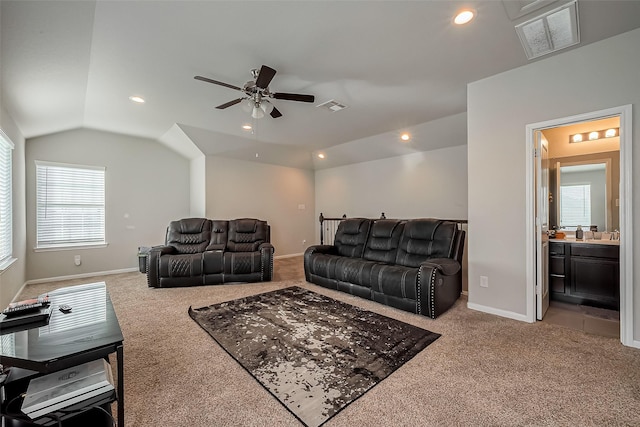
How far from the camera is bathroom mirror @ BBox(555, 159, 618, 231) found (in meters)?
3.69

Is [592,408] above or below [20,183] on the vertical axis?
below

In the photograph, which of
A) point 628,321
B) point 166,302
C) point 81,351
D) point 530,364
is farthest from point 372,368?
point 166,302

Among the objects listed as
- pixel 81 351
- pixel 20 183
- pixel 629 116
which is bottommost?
pixel 81 351

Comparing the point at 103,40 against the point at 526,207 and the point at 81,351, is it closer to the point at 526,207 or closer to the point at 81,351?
the point at 81,351

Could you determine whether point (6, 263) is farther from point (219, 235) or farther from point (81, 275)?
point (219, 235)

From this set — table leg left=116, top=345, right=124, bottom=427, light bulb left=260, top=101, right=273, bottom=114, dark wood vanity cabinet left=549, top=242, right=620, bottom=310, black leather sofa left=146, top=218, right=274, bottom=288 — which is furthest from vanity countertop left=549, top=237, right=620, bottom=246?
table leg left=116, top=345, right=124, bottom=427

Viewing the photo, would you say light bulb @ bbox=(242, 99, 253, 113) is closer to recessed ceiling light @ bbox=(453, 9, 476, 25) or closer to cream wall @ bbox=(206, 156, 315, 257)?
recessed ceiling light @ bbox=(453, 9, 476, 25)

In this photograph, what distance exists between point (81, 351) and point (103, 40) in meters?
2.54

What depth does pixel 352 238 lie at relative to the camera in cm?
466

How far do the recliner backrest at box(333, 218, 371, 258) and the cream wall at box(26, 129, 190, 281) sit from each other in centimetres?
383

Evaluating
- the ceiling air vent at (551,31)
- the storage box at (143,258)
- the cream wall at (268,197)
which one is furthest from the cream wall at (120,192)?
the ceiling air vent at (551,31)

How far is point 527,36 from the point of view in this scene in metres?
2.35

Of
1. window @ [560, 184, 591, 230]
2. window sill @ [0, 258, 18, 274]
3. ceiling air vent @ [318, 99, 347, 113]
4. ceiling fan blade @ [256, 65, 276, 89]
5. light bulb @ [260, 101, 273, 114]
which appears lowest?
window sill @ [0, 258, 18, 274]

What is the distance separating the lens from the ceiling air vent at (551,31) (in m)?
2.09
